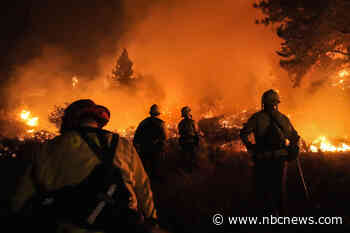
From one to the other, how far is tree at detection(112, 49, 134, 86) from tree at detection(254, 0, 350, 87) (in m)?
45.3

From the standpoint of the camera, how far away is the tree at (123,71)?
53.1 m

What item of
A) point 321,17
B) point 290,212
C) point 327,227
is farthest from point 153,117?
point 321,17

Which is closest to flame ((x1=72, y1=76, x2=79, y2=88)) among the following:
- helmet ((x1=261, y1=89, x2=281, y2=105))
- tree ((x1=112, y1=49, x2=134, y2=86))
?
tree ((x1=112, y1=49, x2=134, y2=86))

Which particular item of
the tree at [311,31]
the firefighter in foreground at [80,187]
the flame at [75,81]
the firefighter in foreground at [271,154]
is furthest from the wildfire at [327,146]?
the flame at [75,81]

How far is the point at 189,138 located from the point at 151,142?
2.24 m

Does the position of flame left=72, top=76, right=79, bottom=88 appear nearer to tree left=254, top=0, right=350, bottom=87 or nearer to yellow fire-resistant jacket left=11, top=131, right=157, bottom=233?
tree left=254, top=0, right=350, bottom=87

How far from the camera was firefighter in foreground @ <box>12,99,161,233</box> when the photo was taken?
4.88ft

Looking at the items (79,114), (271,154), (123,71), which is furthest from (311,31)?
(123,71)

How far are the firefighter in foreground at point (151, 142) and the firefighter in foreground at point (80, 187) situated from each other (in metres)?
3.69

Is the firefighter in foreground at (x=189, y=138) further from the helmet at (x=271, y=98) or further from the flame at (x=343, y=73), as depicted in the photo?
the flame at (x=343, y=73)

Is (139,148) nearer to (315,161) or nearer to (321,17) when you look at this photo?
(315,161)

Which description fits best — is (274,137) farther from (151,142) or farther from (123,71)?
(123,71)

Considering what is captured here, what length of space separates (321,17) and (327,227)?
11495 millimetres

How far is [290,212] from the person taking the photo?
3.67 m
